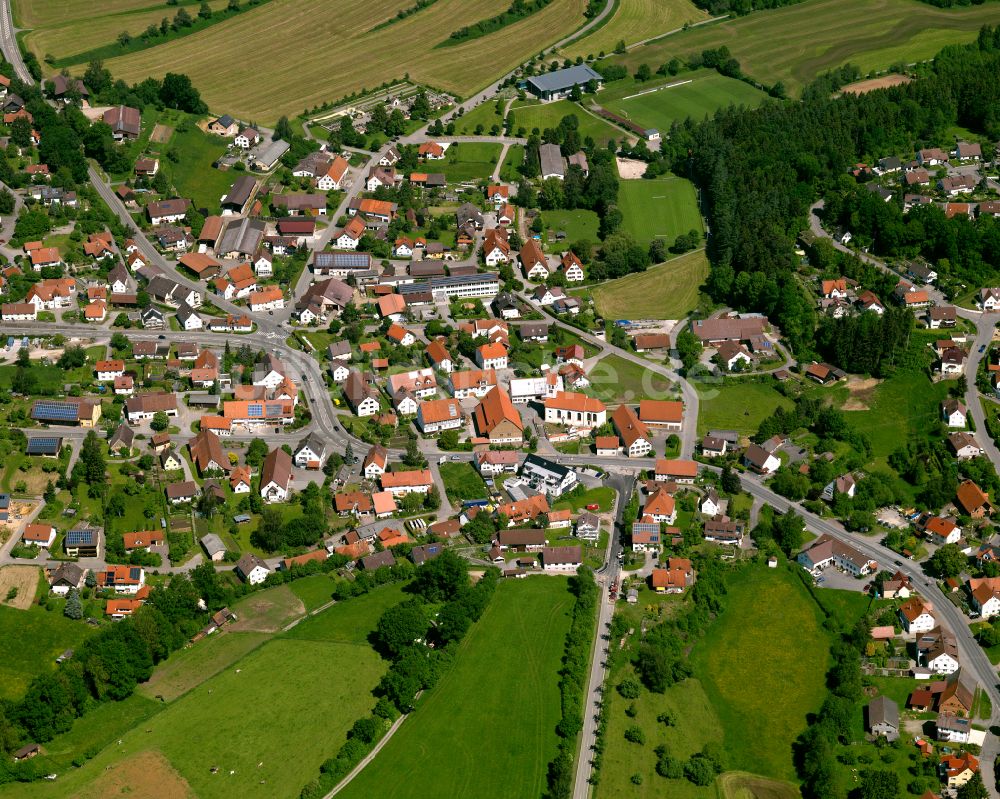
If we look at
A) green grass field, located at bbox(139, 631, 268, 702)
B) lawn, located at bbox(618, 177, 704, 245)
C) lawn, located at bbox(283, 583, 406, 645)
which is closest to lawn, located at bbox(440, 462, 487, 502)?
lawn, located at bbox(283, 583, 406, 645)

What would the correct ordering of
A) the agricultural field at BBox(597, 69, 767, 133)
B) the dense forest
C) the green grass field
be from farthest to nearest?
1. the agricultural field at BBox(597, 69, 767, 133)
2. the dense forest
3. the green grass field

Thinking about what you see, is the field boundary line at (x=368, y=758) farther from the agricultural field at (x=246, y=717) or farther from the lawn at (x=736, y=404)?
the lawn at (x=736, y=404)

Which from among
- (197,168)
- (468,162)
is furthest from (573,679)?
(197,168)

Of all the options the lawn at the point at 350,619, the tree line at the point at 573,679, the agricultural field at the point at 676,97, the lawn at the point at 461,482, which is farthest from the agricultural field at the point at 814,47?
the lawn at the point at 350,619

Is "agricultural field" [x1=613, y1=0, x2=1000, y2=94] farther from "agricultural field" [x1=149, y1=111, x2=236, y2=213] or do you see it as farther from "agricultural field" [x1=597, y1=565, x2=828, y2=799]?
"agricultural field" [x1=597, y1=565, x2=828, y2=799]

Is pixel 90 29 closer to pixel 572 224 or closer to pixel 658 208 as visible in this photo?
pixel 572 224
